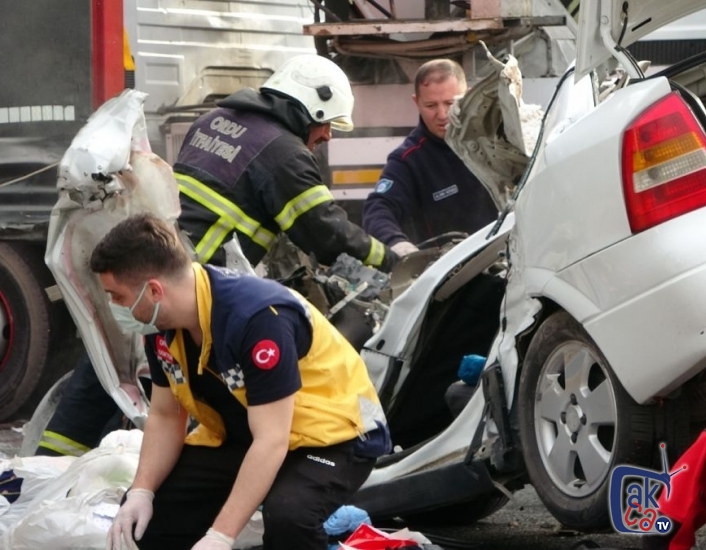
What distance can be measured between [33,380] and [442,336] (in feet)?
9.97

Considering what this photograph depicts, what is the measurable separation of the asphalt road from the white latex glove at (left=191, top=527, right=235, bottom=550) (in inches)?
42.7

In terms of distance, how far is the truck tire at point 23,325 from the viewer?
23.3 ft

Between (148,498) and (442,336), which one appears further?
(442,336)

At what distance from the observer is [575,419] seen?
367 cm

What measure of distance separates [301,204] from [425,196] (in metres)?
1.35

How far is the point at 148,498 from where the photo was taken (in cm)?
376

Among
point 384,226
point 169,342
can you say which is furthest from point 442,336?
point 384,226

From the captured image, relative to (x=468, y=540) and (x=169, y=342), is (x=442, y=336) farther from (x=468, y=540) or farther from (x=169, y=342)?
(x=169, y=342)

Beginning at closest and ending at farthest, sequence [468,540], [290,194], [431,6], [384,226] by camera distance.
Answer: [468,540], [290,194], [384,226], [431,6]

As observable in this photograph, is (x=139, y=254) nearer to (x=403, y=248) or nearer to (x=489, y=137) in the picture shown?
(x=489, y=137)

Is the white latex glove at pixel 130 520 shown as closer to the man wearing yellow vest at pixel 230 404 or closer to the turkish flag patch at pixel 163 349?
the man wearing yellow vest at pixel 230 404

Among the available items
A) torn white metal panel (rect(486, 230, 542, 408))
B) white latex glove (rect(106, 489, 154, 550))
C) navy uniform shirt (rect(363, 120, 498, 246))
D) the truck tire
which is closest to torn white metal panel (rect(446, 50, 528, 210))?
torn white metal panel (rect(486, 230, 542, 408))

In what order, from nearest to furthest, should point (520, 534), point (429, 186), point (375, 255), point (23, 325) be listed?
point (520, 534)
point (375, 255)
point (429, 186)
point (23, 325)

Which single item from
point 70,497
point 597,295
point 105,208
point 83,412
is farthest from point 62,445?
→ point 597,295
